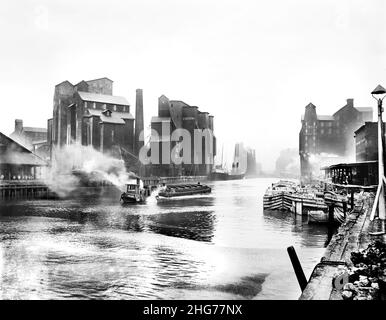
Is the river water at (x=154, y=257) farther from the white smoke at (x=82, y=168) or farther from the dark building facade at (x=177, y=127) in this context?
the dark building facade at (x=177, y=127)

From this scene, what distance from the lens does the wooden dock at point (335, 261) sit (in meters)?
7.34

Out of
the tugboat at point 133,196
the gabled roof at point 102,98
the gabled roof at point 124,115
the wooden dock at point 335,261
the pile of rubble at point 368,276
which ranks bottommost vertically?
the tugboat at point 133,196

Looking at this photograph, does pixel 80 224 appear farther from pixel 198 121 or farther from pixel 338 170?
pixel 198 121

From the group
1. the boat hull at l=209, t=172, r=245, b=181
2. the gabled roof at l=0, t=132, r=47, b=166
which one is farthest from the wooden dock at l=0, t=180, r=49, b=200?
the boat hull at l=209, t=172, r=245, b=181

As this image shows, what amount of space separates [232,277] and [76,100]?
266ft

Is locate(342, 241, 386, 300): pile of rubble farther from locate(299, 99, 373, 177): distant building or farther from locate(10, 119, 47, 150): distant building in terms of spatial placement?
locate(10, 119, 47, 150): distant building

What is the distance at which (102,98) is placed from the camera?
9006 centimetres

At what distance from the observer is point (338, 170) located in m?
51.6

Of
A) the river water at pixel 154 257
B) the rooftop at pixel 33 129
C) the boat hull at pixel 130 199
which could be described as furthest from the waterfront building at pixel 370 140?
the rooftop at pixel 33 129

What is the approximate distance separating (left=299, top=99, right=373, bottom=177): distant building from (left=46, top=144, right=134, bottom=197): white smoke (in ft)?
129

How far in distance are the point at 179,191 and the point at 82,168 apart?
2720 centimetres

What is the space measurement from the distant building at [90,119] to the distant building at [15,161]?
1523cm
